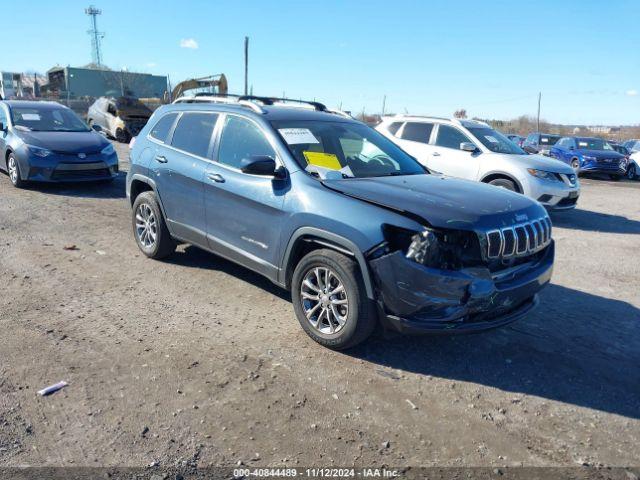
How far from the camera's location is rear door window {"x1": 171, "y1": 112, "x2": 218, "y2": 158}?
509 centimetres

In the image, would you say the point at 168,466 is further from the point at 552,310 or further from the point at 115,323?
the point at 552,310

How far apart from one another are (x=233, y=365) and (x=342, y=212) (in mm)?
1364

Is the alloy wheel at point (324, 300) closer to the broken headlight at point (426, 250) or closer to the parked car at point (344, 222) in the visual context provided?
the parked car at point (344, 222)

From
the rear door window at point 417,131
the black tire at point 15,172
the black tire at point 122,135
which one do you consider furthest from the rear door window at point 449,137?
the black tire at point 122,135

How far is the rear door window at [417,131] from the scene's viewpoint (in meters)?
10.4

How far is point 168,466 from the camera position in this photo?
2.67 meters

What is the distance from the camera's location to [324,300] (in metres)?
3.92

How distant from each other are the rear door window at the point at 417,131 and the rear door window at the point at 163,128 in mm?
5982

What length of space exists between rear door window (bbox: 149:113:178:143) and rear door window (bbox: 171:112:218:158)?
0.56 feet

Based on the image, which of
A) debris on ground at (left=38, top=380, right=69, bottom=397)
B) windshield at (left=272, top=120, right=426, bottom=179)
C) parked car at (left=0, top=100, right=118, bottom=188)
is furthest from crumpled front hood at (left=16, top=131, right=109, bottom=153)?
debris on ground at (left=38, top=380, right=69, bottom=397)

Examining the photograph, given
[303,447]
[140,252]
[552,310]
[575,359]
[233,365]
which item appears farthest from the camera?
[140,252]

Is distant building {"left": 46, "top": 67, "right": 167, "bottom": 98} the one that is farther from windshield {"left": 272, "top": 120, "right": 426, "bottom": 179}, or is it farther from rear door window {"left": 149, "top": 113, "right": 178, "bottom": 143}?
windshield {"left": 272, "top": 120, "right": 426, "bottom": 179}

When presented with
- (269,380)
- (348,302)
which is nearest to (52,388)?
(269,380)

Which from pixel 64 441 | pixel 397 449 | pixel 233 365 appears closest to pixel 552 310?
pixel 397 449
